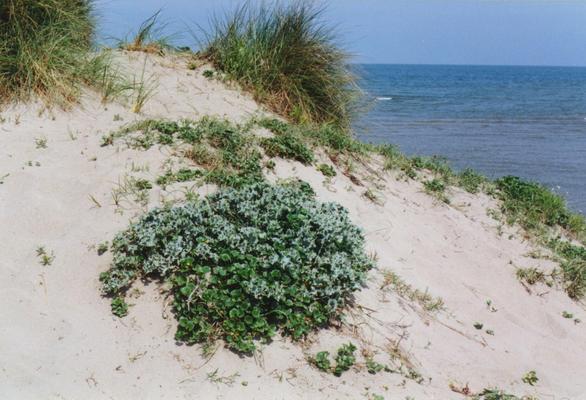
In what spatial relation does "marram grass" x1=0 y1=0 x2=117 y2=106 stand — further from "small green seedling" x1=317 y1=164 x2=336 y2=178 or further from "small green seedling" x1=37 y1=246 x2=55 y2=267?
"small green seedling" x1=317 y1=164 x2=336 y2=178

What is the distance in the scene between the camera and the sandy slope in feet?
12.3

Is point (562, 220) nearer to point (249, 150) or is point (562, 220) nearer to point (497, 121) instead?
point (249, 150)

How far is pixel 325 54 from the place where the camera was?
27.3 feet

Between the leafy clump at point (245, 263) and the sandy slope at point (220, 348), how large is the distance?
0.14 m

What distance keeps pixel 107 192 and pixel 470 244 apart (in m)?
3.68

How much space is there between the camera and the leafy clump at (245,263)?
13.2 ft

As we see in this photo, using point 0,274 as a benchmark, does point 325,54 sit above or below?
above

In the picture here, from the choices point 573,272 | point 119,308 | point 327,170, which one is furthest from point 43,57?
point 573,272

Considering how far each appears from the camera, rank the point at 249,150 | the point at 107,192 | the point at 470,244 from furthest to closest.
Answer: the point at 470,244 < the point at 249,150 < the point at 107,192

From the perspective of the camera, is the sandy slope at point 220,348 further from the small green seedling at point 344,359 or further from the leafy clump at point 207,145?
the leafy clump at point 207,145

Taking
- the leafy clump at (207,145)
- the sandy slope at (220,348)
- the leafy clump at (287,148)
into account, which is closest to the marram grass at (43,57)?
the sandy slope at (220,348)

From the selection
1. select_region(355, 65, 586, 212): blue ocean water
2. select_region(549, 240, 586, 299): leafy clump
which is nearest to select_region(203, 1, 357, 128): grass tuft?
select_region(355, 65, 586, 212): blue ocean water

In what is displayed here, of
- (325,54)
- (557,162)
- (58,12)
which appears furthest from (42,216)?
(557,162)

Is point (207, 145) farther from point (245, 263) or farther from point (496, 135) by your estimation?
point (496, 135)
